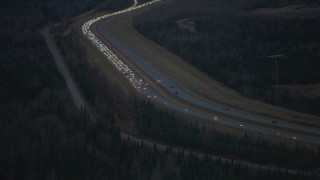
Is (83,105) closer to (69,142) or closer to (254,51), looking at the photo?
(69,142)

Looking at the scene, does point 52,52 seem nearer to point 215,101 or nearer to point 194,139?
point 215,101

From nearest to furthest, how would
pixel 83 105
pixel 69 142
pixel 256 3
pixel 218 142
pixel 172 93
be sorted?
pixel 69 142 → pixel 218 142 → pixel 83 105 → pixel 172 93 → pixel 256 3

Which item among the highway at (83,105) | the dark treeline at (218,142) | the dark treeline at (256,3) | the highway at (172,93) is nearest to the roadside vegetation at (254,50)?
the dark treeline at (256,3)

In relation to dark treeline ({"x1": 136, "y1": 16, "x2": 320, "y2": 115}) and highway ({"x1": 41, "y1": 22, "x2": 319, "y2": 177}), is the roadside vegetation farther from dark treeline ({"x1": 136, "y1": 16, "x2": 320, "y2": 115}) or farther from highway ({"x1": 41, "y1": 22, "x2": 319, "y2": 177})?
highway ({"x1": 41, "y1": 22, "x2": 319, "y2": 177})

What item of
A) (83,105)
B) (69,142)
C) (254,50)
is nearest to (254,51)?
(254,50)

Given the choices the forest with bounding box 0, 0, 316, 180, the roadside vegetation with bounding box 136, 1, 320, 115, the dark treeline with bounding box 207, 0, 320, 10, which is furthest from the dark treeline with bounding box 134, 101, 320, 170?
the dark treeline with bounding box 207, 0, 320, 10

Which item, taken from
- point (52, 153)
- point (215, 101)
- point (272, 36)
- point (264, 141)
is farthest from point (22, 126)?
point (272, 36)

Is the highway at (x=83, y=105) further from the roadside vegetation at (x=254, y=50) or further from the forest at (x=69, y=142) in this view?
the roadside vegetation at (x=254, y=50)
